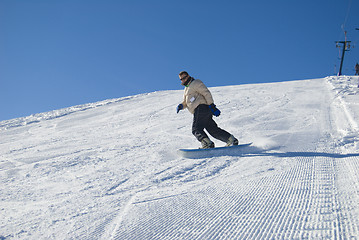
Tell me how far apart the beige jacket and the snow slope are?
3.19 ft

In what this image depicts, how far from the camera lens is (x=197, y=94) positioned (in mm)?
4797

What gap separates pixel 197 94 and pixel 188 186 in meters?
2.23

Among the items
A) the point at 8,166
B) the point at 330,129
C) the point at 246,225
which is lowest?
the point at 8,166

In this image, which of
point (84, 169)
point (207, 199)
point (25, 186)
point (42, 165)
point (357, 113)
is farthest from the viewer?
point (357, 113)

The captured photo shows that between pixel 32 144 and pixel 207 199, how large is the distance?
6081 millimetres

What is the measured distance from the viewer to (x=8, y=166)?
484 centimetres

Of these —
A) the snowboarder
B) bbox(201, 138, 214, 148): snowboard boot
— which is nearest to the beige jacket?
the snowboarder

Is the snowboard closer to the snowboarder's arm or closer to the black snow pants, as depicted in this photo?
the black snow pants

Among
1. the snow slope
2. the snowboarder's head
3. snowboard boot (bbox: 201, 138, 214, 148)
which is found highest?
the snowboarder's head

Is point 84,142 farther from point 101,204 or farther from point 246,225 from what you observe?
point 246,225

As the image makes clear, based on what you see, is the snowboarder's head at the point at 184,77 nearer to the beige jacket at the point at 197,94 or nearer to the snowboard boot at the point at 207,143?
the beige jacket at the point at 197,94

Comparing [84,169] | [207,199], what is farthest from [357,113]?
[84,169]

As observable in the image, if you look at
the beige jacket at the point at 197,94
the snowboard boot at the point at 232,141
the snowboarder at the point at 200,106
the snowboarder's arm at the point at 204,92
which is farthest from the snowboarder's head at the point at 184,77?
the snowboard boot at the point at 232,141

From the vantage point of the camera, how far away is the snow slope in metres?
2.00
